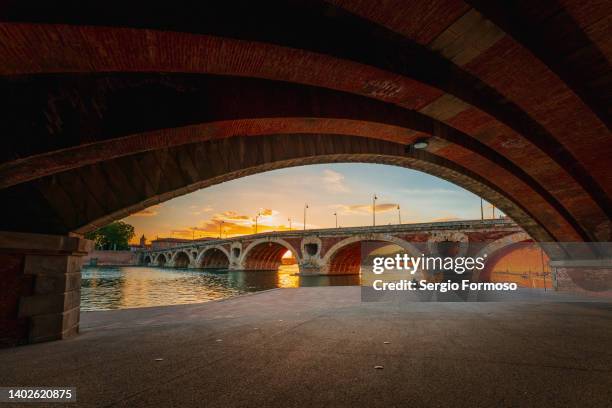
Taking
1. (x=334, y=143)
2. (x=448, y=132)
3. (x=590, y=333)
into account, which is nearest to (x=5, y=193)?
(x=334, y=143)

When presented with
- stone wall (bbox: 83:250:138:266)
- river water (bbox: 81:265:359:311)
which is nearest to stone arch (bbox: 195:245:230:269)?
river water (bbox: 81:265:359:311)

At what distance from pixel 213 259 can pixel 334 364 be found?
7931cm

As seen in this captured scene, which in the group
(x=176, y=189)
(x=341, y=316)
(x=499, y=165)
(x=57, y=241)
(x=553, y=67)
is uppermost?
(x=553, y=67)

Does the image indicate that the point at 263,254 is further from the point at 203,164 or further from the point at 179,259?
the point at 203,164

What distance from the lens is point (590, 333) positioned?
5656mm

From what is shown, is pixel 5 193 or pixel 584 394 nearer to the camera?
pixel 584 394

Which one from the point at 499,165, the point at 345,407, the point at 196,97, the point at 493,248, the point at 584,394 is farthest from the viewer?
the point at 493,248

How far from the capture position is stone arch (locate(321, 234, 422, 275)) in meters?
32.6

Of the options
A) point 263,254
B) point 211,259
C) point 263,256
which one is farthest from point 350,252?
point 211,259

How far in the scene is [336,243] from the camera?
4034cm

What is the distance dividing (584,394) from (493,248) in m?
25.5

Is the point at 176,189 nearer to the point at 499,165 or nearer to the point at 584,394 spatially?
the point at 584,394

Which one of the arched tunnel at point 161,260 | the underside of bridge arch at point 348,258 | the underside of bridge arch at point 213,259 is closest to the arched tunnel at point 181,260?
the underside of bridge arch at point 213,259

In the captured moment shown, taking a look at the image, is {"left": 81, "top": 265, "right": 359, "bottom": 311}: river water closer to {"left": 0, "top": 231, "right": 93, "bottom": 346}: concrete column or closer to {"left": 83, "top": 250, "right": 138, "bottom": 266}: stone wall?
{"left": 0, "top": 231, "right": 93, "bottom": 346}: concrete column
